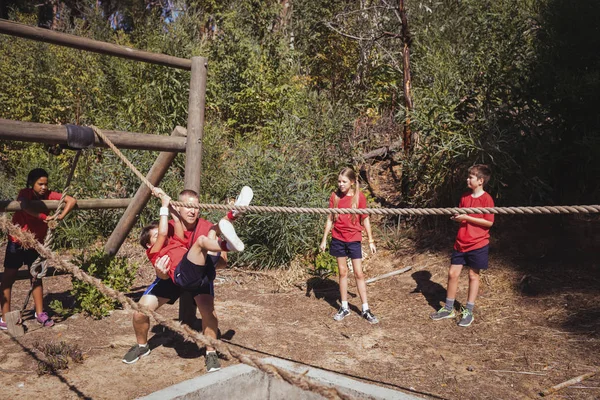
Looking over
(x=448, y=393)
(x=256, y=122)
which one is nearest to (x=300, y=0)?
(x=256, y=122)

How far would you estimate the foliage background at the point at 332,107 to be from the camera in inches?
275

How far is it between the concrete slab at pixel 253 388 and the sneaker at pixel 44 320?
8.05 feet

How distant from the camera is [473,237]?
514cm

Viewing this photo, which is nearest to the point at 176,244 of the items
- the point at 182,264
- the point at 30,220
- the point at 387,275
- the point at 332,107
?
the point at 182,264

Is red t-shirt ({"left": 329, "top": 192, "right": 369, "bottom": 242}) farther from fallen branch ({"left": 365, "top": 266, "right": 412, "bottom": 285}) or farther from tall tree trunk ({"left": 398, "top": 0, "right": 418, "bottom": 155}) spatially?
tall tree trunk ({"left": 398, "top": 0, "right": 418, "bottom": 155})

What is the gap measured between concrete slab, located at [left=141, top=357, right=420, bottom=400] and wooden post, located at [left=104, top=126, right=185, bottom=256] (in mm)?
2236

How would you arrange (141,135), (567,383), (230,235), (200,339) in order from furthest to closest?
1. (141,135)
2. (567,383)
3. (230,235)
4. (200,339)

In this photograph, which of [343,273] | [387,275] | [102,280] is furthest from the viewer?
[387,275]

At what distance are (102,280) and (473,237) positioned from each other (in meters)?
3.78

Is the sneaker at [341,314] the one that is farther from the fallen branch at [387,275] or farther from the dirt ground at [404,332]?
the fallen branch at [387,275]

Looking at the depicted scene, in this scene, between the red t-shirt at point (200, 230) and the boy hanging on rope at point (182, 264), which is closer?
the boy hanging on rope at point (182, 264)

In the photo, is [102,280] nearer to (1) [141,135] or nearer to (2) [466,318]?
(1) [141,135]

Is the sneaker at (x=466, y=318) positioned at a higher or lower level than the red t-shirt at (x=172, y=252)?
lower

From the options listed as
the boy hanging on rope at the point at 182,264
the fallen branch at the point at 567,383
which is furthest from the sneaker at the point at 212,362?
the fallen branch at the point at 567,383
